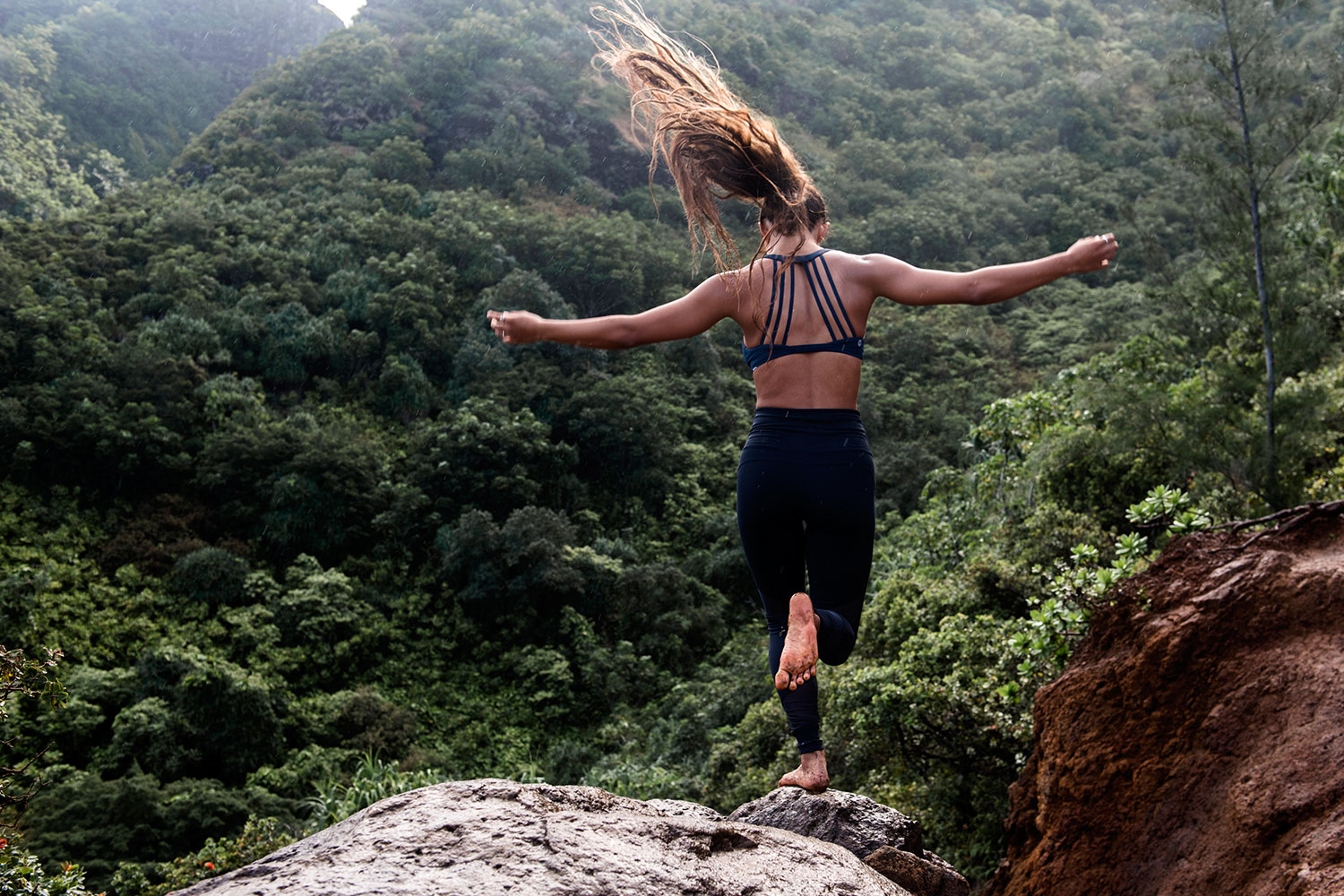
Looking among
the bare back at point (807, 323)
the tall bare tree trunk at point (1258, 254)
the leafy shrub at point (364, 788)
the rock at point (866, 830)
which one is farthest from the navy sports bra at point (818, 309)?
the leafy shrub at point (364, 788)

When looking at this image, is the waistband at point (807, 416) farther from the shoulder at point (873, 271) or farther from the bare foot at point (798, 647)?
the bare foot at point (798, 647)

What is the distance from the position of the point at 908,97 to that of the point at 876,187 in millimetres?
9115

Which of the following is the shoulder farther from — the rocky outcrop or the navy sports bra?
the rocky outcrop

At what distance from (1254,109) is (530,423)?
14.3 metres

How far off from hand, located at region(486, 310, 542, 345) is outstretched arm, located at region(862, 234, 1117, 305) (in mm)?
993

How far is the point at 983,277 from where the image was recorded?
2.65m

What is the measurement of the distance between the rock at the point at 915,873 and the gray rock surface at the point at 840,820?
0.11 meters

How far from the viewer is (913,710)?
681cm

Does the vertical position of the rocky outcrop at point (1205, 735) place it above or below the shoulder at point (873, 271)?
below

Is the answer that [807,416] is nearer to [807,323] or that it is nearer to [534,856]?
[807,323]

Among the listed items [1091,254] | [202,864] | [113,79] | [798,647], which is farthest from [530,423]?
[113,79]

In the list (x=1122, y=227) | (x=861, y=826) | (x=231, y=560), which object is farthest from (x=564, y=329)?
(x=1122, y=227)

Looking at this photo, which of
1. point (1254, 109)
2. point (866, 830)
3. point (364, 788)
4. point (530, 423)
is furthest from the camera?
point (530, 423)

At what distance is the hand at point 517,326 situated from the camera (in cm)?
276
